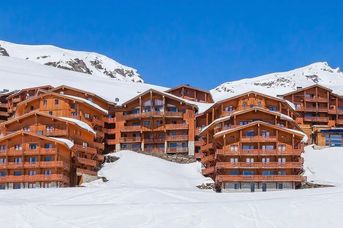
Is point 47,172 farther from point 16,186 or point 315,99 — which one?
point 315,99

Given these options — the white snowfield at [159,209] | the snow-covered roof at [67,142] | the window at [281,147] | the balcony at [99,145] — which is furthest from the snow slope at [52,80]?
the white snowfield at [159,209]

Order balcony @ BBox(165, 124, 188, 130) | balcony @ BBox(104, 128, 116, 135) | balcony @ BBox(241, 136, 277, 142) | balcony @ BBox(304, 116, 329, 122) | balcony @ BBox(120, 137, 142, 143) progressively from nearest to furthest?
balcony @ BBox(241, 136, 277, 142) → balcony @ BBox(165, 124, 188, 130) → balcony @ BBox(120, 137, 142, 143) → balcony @ BBox(104, 128, 116, 135) → balcony @ BBox(304, 116, 329, 122)

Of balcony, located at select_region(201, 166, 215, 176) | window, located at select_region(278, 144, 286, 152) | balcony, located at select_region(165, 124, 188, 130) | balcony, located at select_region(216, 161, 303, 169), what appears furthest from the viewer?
balcony, located at select_region(165, 124, 188, 130)

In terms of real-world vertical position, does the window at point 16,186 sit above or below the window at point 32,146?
below

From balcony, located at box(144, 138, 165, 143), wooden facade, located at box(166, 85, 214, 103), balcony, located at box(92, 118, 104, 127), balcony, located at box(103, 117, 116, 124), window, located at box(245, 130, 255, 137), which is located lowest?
window, located at box(245, 130, 255, 137)

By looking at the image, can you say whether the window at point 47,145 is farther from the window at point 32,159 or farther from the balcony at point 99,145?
the balcony at point 99,145

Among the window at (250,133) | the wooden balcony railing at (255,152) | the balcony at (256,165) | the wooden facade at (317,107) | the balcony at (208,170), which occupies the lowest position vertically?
the balcony at (208,170)

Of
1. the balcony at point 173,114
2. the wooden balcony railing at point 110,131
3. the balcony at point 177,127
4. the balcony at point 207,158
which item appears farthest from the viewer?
the wooden balcony railing at point 110,131

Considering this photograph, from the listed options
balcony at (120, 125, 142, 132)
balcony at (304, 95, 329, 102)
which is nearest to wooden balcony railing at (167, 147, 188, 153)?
balcony at (120, 125, 142, 132)

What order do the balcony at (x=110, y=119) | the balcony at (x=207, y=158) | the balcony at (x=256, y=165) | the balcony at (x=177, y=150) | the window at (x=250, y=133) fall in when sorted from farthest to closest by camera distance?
1. the balcony at (x=110, y=119)
2. the balcony at (x=177, y=150)
3. the balcony at (x=207, y=158)
4. the window at (x=250, y=133)
5. the balcony at (x=256, y=165)

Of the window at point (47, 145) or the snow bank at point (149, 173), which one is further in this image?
the window at point (47, 145)

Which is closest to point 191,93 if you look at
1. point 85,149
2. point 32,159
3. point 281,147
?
point 85,149

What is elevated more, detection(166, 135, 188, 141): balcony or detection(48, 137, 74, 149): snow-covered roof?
detection(166, 135, 188, 141): balcony

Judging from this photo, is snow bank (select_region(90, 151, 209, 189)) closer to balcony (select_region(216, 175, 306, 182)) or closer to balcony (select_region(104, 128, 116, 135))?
balcony (select_region(216, 175, 306, 182))
